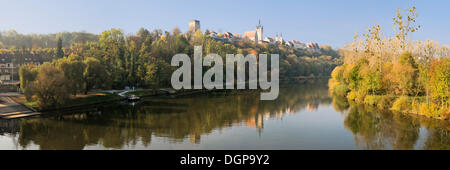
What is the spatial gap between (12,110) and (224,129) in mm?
24097

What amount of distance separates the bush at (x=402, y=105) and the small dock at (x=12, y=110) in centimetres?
4004

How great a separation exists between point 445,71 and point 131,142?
1124 inches

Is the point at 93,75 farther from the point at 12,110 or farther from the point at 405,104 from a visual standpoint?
the point at 405,104

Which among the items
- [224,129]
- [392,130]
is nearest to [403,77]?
[392,130]

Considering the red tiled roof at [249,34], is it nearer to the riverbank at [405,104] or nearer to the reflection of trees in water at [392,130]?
the riverbank at [405,104]

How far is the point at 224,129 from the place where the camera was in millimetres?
29203

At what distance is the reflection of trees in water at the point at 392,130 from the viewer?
2378 cm

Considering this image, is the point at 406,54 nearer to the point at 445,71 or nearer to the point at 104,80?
the point at 445,71

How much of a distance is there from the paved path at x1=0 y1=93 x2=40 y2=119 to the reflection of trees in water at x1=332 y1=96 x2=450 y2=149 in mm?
33161

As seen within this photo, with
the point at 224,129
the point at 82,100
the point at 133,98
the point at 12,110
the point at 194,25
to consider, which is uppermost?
the point at 194,25

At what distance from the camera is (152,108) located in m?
42.0

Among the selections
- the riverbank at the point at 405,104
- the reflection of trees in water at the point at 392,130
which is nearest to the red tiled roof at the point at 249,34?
the riverbank at the point at 405,104

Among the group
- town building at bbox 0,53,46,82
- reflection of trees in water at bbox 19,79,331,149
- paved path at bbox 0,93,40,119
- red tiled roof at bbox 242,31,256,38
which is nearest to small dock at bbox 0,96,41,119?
paved path at bbox 0,93,40,119
